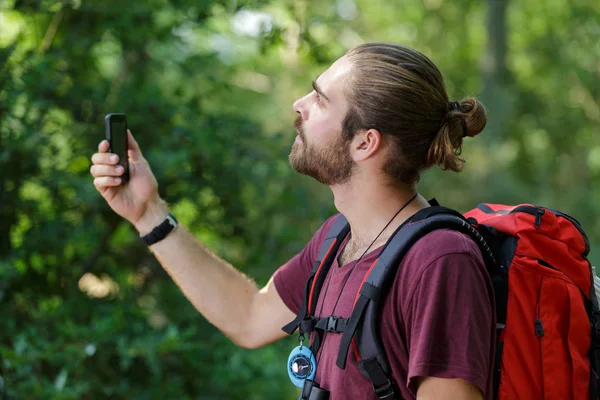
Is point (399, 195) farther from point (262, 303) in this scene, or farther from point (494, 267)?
point (262, 303)

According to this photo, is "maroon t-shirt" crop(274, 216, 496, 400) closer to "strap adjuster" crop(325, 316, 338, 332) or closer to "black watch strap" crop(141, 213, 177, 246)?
"strap adjuster" crop(325, 316, 338, 332)

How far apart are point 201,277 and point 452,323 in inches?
41.1

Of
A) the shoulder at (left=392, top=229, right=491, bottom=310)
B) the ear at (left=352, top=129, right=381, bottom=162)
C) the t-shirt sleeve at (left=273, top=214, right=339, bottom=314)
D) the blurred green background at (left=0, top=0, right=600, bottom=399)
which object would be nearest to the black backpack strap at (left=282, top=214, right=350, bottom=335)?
the t-shirt sleeve at (left=273, top=214, right=339, bottom=314)

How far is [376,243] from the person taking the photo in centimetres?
192

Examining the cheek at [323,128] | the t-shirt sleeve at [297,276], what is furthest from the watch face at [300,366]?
the cheek at [323,128]

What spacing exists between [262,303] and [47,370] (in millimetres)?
1762

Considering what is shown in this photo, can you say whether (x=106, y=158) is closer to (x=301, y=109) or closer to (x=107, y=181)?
(x=107, y=181)

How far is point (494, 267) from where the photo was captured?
172 centimetres

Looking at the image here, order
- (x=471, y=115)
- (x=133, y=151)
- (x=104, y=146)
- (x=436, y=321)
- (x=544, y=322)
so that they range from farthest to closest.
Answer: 1. (x=133, y=151)
2. (x=104, y=146)
3. (x=471, y=115)
4. (x=544, y=322)
5. (x=436, y=321)

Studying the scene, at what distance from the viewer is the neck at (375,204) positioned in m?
1.95

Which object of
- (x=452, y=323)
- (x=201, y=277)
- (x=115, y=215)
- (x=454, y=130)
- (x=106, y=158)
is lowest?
(x=115, y=215)

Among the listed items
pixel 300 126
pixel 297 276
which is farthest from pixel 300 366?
pixel 300 126

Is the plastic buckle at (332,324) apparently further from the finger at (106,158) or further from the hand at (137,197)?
the finger at (106,158)

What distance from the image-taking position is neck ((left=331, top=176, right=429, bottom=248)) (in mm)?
1953
